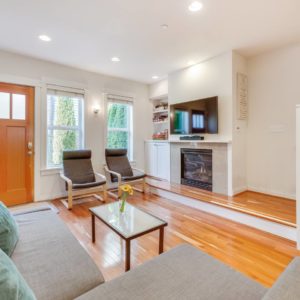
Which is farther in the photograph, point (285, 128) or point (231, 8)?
point (285, 128)

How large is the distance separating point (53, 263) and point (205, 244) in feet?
5.46

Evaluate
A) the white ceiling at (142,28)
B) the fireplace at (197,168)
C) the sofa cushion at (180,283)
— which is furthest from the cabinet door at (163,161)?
the sofa cushion at (180,283)

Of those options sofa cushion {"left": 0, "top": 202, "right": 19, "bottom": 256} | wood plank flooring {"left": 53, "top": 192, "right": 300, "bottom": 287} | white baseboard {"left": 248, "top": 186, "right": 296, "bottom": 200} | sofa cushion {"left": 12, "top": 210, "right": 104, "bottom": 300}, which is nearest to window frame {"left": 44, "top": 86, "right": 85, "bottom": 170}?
wood plank flooring {"left": 53, "top": 192, "right": 300, "bottom": 287}

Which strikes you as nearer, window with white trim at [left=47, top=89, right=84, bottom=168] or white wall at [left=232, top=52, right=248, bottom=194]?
white wall at [left=232, top=52, right=248, bottom=194]

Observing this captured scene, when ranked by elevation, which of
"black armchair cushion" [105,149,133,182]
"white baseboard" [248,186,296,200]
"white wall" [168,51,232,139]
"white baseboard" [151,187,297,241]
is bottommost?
"white baseboard" [151,187,297,241]

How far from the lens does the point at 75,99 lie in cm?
430

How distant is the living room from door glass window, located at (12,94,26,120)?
0.02m

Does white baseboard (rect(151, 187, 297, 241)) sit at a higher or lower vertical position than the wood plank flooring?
higher

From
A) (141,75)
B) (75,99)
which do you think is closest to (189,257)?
(75,99)

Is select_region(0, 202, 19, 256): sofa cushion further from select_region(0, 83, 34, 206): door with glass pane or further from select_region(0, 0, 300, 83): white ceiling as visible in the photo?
select_region(0, 83, 34, 206): door with glass pane

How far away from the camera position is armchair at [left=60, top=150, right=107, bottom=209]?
3.67 m

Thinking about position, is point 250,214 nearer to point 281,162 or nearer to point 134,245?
point 281,162

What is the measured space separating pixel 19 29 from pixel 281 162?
178 inches

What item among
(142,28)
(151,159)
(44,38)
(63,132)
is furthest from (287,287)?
(151,159)
